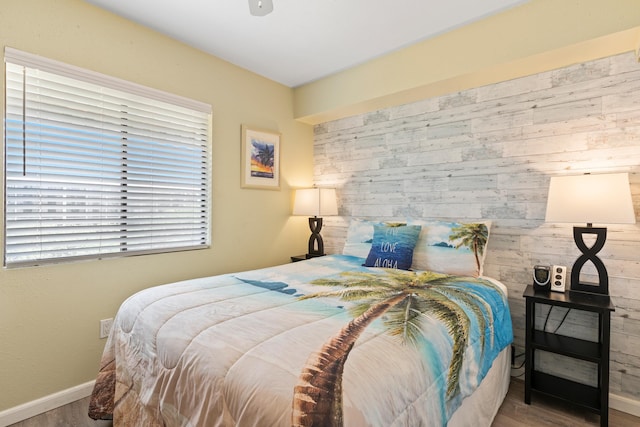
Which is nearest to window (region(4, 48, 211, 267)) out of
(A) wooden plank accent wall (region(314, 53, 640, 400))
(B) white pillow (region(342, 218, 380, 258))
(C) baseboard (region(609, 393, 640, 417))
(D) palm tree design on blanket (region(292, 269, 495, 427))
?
(B) white pillow (region(342, 218, 380, 258))

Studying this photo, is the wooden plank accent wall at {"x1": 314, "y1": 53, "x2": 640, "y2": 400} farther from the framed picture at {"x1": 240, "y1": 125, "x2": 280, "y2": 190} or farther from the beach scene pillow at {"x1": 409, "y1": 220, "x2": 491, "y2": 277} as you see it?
the framed picture at {"x1": 240, "y1": 125, "x2": 280, "y2": 190}

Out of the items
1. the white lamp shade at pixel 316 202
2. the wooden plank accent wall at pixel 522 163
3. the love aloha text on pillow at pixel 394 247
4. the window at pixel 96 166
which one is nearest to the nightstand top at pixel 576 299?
the wooden plank accent wall at pixel 522 163

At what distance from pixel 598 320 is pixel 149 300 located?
2.74 meters

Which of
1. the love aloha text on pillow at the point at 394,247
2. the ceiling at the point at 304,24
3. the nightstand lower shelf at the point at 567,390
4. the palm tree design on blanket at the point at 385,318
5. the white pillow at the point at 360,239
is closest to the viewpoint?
the palm tree design on blanket at the point at 385,318

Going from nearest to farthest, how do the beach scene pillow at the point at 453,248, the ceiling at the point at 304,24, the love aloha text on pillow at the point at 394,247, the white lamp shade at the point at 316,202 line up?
the ceiling at the point at 304,24, the beach scene pillow at the point at 453,248, the love aloha text on pillow at the point at 394,247, the white lamp shade at the point at 316,202

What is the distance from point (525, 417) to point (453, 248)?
3.60 feet

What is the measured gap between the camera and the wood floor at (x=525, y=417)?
1.83 metres

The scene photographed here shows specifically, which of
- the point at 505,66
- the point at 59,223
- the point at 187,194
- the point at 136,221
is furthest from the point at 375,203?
the point at 59,223

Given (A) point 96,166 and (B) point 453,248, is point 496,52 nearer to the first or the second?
(B) point 453,248

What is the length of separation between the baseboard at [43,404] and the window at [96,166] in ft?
2.83

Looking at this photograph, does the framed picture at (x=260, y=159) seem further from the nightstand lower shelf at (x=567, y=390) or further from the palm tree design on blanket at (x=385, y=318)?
the nightstand lower shelf at (x=567, y=390)

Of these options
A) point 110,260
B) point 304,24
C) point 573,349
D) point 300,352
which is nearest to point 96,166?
point 110,260

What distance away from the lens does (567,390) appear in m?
2.02

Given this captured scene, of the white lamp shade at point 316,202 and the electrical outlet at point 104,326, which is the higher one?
the white lamp shade at point 316,202
